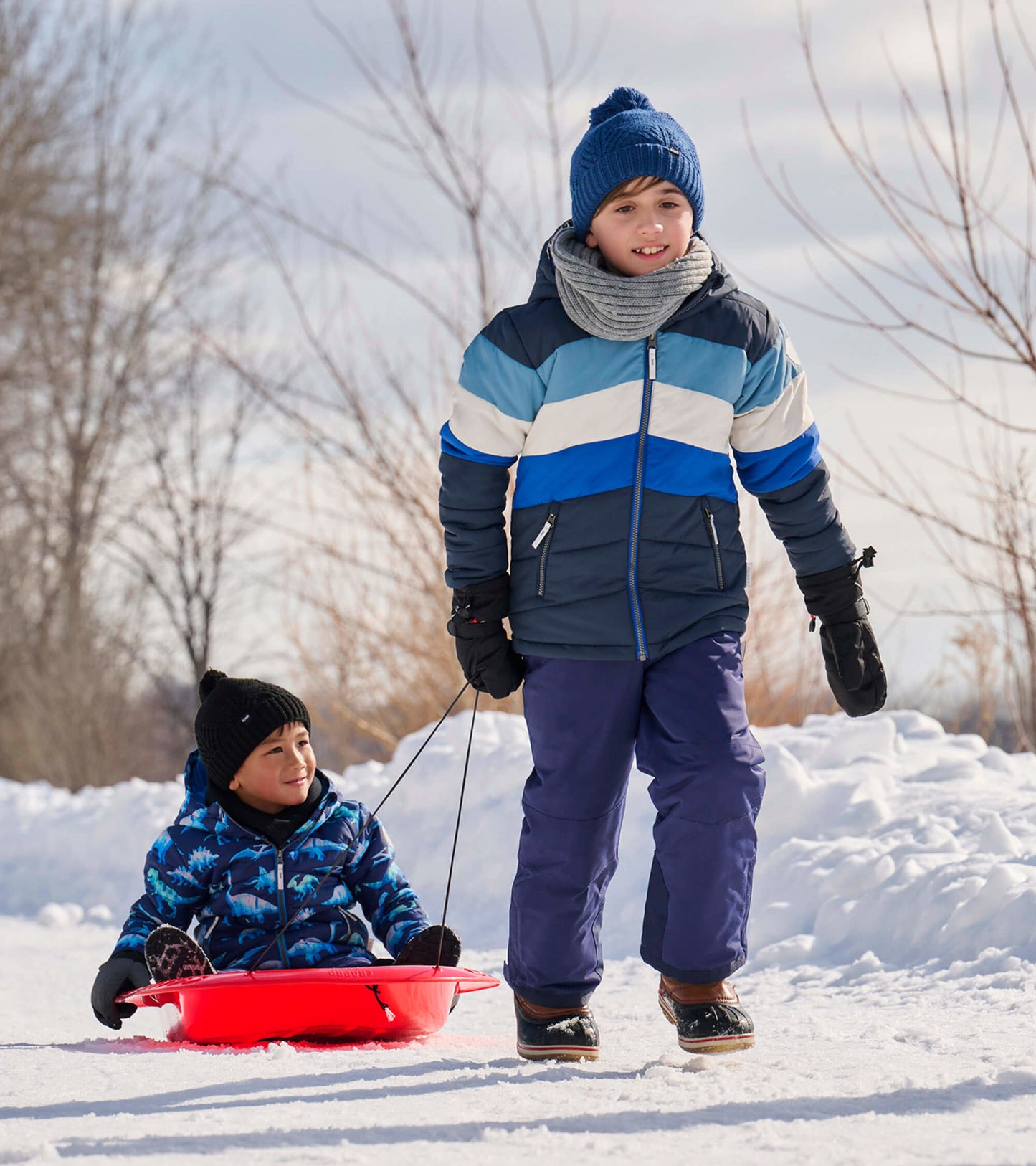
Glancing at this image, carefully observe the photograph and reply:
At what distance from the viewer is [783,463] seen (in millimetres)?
2730

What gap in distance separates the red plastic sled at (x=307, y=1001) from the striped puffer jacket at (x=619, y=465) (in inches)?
30.1

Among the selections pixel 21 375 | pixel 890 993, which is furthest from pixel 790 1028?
pixel 21 375

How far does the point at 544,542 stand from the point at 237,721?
115 cm

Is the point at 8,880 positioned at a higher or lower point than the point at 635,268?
lower

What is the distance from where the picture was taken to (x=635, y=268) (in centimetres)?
267

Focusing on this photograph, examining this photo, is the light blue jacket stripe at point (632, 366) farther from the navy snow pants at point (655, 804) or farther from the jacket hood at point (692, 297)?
the navy snow pants at point (655, 804)

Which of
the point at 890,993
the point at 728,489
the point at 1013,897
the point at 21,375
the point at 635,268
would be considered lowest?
the point at 890,993

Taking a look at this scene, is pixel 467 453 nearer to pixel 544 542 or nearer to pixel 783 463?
pixel 544 542

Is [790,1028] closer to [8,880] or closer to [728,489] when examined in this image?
[728,489]

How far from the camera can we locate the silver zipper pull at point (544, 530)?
2594mm

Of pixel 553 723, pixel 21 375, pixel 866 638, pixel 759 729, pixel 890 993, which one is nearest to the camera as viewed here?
pixel 553 723

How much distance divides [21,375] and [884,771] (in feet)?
50.4

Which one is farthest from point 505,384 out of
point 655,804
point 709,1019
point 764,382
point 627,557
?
point 709,1019

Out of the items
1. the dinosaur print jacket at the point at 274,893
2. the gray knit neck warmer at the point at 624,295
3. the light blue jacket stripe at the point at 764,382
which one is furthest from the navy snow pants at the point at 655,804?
the dinosaur print jacket at the point at 274,893
